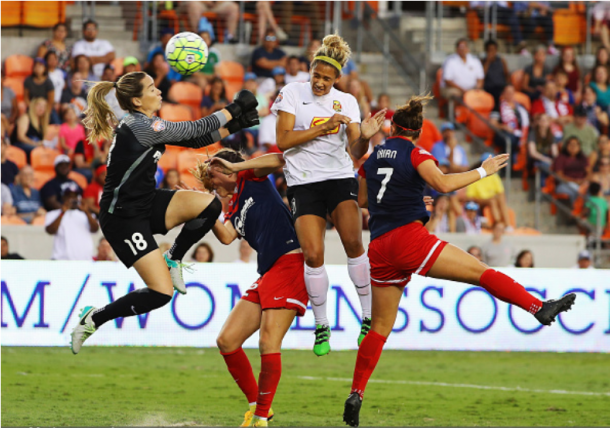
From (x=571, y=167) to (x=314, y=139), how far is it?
411 inches

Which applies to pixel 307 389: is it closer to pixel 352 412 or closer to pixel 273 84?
pixel 352 412

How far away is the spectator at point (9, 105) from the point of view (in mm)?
14875

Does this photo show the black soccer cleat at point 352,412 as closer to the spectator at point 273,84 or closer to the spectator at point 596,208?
the spectator at point 273,84

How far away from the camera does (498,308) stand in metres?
12.4

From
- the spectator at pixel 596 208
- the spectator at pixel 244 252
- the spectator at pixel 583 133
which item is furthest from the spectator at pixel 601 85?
the spectator at pixel 244 252

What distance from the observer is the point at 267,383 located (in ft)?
23.2

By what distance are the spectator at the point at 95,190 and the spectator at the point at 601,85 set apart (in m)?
9.83

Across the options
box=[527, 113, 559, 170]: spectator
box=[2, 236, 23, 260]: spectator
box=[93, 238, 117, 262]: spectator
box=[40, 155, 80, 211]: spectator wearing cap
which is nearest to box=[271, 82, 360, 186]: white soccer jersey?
box=[93, 238, 117, 262]: spectator

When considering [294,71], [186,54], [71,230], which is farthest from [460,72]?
[186,54]

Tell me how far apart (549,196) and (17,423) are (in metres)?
11.7

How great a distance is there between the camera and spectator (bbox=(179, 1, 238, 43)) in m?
16.8

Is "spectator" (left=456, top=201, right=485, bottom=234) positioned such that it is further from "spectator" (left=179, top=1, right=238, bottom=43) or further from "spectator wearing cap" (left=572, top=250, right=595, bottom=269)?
"spectator" (left=179, top=1, right=238, bottom=43)

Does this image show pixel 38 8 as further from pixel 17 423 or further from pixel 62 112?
pixel 17 423

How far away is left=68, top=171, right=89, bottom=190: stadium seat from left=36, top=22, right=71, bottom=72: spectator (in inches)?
93.0
